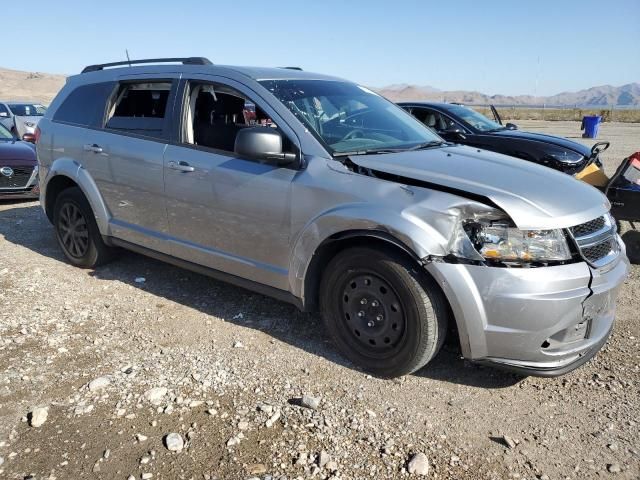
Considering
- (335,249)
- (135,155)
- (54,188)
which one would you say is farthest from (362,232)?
(54,188)

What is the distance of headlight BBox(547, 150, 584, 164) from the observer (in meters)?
7.86

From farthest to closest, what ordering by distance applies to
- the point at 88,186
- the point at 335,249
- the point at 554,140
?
the point at 554,140
the point at 88,186
the point at 335,249

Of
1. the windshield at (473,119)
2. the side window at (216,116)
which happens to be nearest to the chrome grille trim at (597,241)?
the side window at (216,116)

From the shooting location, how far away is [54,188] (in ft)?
18.6

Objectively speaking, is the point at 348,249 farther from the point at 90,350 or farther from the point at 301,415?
the point at 90,350

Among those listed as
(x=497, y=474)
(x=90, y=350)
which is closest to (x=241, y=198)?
(x=90, y=350)

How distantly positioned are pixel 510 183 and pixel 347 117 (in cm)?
139

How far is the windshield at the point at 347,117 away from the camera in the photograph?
3824mm

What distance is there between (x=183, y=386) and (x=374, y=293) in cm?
129

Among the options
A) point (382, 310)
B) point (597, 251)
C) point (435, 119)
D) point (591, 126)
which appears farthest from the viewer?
point (591, 126)

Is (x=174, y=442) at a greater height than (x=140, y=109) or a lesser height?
lesser

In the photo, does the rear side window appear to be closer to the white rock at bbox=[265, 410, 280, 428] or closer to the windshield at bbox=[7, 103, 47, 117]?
the white rock at bbox=[265, 410, 280, 428]

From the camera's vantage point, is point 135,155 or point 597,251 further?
point 135,155

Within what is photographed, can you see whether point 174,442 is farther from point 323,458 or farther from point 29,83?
point 29,83
